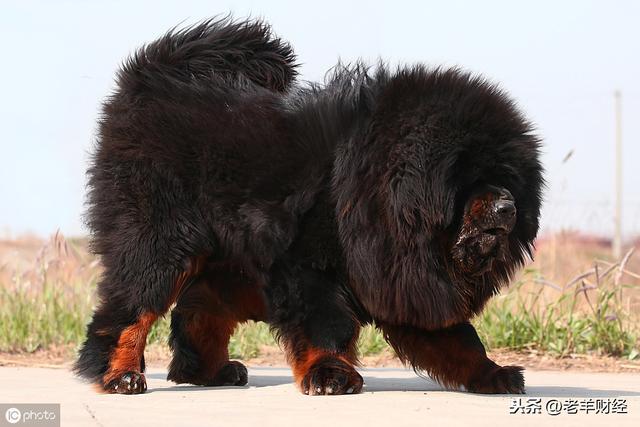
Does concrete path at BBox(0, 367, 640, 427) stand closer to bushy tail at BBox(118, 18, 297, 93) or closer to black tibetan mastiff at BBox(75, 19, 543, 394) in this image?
black tibetan mastiff at BBox(75, 19, 543, 394)

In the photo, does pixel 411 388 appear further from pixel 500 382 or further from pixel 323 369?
pixel 323 369

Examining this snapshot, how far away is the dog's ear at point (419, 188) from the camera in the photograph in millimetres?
4824

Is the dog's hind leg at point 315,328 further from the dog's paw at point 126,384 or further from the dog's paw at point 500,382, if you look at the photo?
the dog's paw at point 126,384

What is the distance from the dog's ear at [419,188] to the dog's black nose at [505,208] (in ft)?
0.75

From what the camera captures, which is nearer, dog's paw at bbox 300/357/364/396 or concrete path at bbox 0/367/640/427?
concrete path at bbox 0/367/640/427

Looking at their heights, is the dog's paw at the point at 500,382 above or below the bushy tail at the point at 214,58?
below

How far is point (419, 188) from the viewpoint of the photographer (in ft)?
15.9

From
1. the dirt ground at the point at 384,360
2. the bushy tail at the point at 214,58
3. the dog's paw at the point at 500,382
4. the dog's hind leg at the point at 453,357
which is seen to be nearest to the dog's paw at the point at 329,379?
the dog's hind leg at the point at 453,357

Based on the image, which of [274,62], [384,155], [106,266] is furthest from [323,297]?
A: [274,62]

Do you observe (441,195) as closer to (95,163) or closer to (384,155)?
(384,155)

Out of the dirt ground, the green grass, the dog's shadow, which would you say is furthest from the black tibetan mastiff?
the green grass

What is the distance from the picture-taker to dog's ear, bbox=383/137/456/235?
15.8 feet

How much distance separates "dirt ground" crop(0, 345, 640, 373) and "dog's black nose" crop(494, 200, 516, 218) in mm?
2897

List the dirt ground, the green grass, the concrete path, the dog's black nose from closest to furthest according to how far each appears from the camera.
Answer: the concrete path → the dog's black nose → the dirt ground → the green grass
